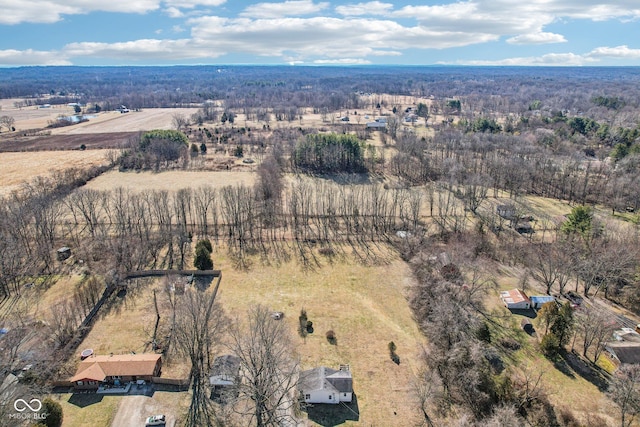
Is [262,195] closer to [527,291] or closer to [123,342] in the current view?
[123,342]

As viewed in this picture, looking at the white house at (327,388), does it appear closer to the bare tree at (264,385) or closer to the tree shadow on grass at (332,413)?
the tree shadow on grass at (332,413)

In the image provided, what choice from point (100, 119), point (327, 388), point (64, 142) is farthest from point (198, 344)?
point (100, 119)

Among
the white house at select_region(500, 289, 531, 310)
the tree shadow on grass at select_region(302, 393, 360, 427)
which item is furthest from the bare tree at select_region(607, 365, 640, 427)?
the tree shadow on grass at select_region(302, 393, 360, 427)

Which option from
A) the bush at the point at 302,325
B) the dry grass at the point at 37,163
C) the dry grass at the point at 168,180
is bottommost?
the bush at the point at 302,325

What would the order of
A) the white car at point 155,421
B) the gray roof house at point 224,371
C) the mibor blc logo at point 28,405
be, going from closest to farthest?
1. the mibor blc logo at point 28,405
2. the white car at point 155,421
3. the gray roof house at point 224,371

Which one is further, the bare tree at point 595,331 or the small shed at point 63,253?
the small shed at point 63,253

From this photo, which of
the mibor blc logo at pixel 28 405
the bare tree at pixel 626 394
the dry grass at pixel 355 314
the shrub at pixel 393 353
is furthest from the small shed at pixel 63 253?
the bare tree at pixel 626 394

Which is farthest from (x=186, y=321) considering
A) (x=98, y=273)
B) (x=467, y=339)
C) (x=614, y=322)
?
(x=614, y=322)
